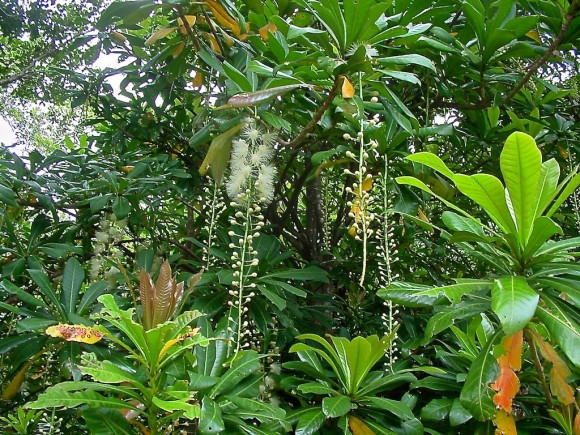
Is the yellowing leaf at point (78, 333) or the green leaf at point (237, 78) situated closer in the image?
the yellowing leaf at point (78, 333)

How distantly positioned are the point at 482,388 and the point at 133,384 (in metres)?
0.88

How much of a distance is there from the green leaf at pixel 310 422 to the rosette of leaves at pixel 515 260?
46 cm

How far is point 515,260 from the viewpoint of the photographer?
138 centimetres

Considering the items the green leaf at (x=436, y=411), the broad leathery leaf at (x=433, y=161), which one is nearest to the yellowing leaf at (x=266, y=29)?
the broad leathery leaf at (x=433, y=161)

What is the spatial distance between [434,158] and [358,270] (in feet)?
4.42

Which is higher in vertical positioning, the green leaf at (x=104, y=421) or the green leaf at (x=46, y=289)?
the green leaf at (x=46, y=289)

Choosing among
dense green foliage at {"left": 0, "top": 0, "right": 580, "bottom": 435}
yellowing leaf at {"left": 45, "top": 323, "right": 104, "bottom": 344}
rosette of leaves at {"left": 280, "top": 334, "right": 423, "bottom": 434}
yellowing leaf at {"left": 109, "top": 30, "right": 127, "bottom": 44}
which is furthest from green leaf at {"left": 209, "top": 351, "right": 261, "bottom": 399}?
yellowing leaf at {"left": 109, "top": 30, "right": 127, "bottom": 44}

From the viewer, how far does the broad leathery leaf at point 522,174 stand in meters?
1.22

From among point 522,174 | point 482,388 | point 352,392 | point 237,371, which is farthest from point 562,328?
point 237,371

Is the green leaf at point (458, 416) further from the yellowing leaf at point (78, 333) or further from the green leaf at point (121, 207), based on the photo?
the green leaf at point (121, 207)

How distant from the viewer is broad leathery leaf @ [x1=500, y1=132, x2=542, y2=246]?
1.22 meters

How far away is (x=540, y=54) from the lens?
210 centimetres

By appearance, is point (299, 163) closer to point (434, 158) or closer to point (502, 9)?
point (502, 9)

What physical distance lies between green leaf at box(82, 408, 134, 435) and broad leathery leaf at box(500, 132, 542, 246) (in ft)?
3.63
